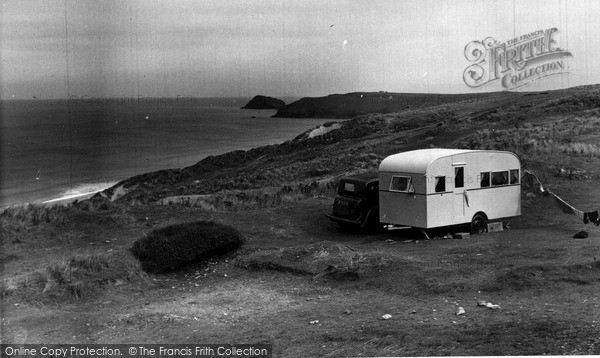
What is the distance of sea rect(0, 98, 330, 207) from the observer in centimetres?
2272

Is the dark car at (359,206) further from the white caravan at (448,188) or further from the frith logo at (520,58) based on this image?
the frith logo at (520,58)

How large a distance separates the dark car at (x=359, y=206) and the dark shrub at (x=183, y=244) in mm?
2552

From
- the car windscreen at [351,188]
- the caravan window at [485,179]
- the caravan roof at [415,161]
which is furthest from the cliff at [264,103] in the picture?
the caravan window at [485,179]

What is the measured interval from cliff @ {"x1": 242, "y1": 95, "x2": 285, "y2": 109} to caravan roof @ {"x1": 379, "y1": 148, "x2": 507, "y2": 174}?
5469 millimetres

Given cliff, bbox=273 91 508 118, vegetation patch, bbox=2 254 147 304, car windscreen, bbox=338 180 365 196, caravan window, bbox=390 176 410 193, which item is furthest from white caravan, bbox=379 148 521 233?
vegetation patch, bbox=2 254 147 304

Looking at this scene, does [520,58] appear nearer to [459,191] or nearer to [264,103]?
[459,191]

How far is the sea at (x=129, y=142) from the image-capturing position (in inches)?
894

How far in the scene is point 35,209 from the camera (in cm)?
1631

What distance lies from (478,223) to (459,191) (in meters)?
0.91

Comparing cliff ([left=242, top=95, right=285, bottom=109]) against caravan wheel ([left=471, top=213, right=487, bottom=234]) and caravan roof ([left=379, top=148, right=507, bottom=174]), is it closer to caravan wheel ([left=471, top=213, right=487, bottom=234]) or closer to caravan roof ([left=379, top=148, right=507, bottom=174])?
caravan roof ([left=379, top=148, right=507, bottom=174])

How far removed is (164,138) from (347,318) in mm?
26218

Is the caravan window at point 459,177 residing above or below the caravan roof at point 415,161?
below

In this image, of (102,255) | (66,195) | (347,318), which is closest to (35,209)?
(102,255)

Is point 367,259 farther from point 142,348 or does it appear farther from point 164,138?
point 164,138
